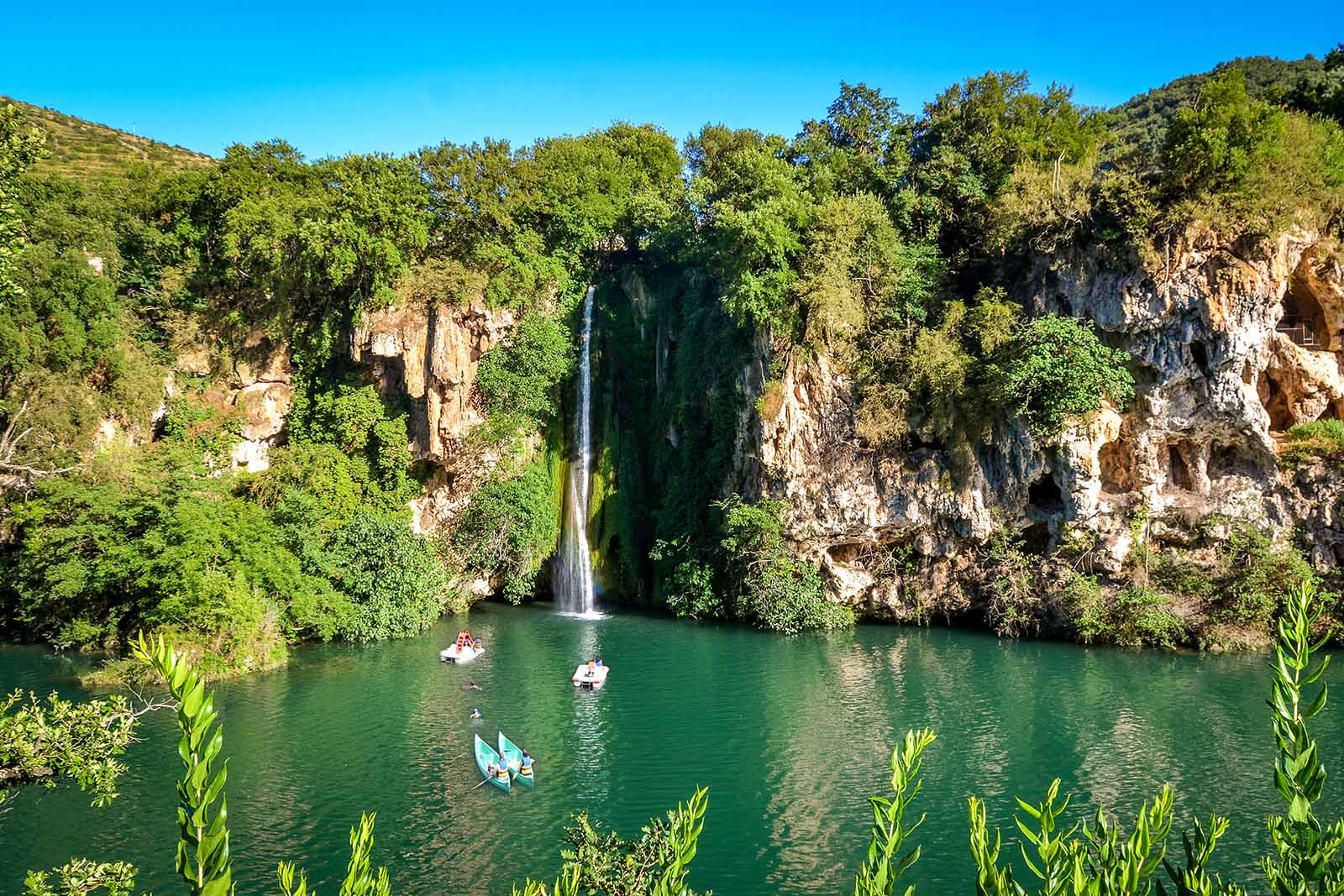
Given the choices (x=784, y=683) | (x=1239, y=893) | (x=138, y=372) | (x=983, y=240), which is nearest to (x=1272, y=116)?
(x=983, y=240)

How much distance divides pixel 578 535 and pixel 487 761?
1978 centimetres

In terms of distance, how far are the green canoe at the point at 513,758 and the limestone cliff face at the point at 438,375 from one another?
18.9m

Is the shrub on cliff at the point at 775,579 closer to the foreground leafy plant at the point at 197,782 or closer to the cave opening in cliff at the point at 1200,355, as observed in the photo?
the cave opening in cliff at the point at 1200,355

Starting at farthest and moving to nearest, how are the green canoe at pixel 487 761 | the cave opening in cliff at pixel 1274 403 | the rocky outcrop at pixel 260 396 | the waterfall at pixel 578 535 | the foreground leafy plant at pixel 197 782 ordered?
the waterfall at pixel 578 535 → the rocky outcrop at pixel 260 396 → the cave opening in cliff at pixel 1274 403 → the green canoe at pixel 487 761 → the foreground leafy plant at pixel 197 782

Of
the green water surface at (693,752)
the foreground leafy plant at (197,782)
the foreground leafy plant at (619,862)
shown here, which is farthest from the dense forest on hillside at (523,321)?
the foreground leafy plant at (197,782)

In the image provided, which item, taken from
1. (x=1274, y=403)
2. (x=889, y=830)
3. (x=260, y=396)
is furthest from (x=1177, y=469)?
(x=260, y=396)

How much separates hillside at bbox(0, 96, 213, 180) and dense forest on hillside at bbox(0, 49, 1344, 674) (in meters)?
11.3

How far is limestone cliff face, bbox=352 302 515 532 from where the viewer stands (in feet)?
119

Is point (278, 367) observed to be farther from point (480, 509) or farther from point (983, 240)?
point (983, 240)

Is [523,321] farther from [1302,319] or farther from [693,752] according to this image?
[1302,319]

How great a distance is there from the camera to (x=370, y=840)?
5430mm

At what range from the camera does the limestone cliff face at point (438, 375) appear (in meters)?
36.3

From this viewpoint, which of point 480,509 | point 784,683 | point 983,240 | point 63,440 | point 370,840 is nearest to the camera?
point 370,840

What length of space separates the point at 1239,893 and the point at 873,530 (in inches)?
1045
